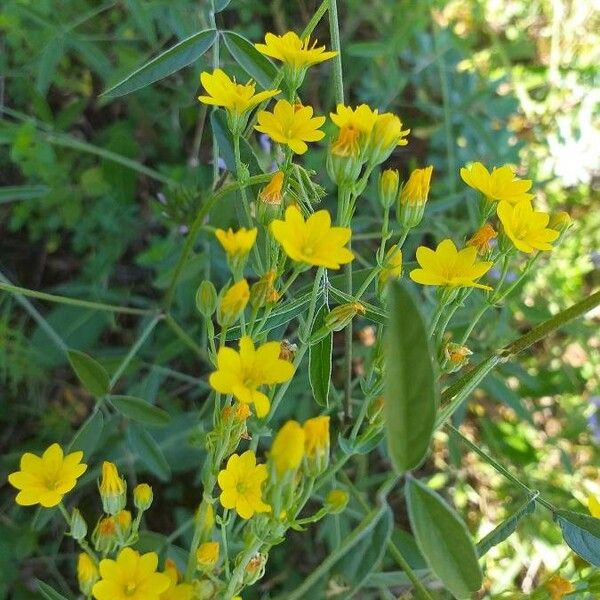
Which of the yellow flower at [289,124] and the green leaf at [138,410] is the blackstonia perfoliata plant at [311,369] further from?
the green leaf at [138,410]

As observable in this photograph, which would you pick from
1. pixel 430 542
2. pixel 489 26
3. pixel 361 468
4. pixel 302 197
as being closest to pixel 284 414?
pixel 361 468

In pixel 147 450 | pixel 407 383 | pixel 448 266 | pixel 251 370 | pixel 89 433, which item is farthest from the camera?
pixel 147 450

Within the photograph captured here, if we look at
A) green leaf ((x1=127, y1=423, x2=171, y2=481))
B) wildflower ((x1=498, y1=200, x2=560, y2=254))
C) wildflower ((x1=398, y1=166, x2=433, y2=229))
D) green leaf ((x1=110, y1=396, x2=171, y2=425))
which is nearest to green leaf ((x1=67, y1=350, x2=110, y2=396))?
green leaf ((x1=110, y1=396, x2=171, y2=425))

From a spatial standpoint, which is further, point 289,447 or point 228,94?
point 228,94

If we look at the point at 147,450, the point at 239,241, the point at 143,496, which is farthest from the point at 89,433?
the point at 239,241

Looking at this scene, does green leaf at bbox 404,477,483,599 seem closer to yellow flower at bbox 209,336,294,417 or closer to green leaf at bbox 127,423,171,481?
yellow flower at bbox 209,336,294,417

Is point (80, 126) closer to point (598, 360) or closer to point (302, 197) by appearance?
point (302, 197)

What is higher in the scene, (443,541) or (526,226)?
(526,226)

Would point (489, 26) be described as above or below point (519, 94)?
above

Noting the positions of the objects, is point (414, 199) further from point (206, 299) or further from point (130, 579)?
point (130, 579)
